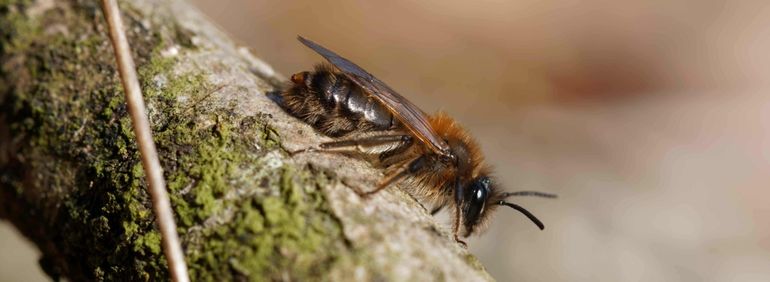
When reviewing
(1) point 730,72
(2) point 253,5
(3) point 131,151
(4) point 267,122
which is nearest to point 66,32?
(3) point 131,151

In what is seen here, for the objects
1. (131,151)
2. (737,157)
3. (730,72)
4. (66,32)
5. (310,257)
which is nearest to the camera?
(310,257)

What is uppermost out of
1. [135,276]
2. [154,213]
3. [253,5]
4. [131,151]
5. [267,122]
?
[253,5]

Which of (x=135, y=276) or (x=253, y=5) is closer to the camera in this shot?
(x=135, y=276)

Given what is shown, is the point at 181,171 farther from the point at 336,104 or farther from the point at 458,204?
the point at 458,204

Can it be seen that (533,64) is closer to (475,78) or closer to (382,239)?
(475,78)

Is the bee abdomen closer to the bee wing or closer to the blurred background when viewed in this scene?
the bee wing

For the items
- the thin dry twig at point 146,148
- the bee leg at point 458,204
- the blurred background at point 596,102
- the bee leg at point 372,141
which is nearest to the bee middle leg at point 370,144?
the bee leg at point 372,141

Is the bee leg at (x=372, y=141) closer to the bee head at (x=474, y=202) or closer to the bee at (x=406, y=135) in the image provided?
the bee at (x=406, y=135)

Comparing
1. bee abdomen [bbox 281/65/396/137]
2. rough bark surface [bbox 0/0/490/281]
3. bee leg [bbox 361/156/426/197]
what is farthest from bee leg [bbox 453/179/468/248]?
rough bark surface [bbox 0/0/490/281]
